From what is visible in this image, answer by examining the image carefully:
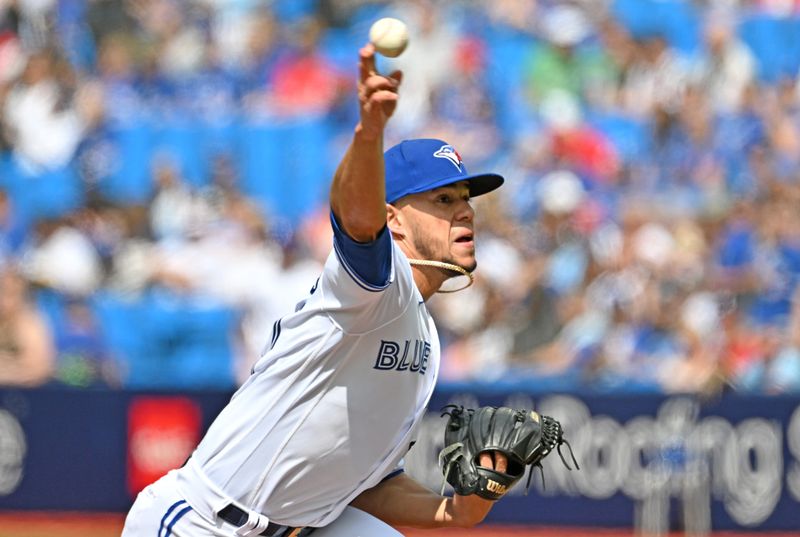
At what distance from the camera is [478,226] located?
1044cm

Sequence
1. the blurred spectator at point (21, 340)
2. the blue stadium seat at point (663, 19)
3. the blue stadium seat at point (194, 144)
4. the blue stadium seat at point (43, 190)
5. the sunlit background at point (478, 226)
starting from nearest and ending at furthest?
the sunlit background at point (478, 226) → the blurred spectator at point (21, 340) → the blue stadium seat at point (43, 190) → the blue stadium seat at point (194, 144) → the blue stadium seat at point (663, 19)

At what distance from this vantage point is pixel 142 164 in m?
11.2

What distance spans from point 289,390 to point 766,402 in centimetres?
619

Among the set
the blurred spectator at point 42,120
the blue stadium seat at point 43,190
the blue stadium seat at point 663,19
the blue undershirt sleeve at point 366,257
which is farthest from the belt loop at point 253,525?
the blue stadium seat at point 663,19

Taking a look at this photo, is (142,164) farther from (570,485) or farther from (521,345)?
(570,485)

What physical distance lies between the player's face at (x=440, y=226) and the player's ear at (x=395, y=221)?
0.04 feet

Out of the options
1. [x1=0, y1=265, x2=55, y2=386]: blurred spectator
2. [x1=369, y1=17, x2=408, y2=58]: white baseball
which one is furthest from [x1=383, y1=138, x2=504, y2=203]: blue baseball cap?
[x1=0, y1=265, x2=55, y2=386]: blurred spectator

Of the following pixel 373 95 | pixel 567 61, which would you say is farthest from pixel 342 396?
pixel 567 61

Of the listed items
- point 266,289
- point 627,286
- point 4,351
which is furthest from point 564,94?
point 4,351

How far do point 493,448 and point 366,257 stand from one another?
3.04ft

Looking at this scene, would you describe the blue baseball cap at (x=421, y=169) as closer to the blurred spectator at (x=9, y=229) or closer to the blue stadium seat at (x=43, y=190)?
the blurred spectator at (x=9, y=229)

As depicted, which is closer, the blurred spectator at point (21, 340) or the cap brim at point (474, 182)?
the cap brim at point (474, 182)

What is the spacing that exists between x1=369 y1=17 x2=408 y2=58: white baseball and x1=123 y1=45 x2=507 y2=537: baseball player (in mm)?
402

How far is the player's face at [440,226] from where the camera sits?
3.83 metres
